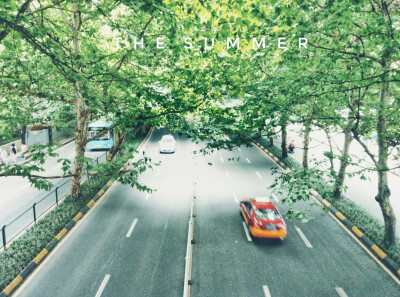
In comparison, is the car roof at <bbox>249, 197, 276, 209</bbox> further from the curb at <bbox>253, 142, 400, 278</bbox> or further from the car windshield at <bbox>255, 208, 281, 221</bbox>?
the curb at <bbox>253, 142, 400, 278</bbox>

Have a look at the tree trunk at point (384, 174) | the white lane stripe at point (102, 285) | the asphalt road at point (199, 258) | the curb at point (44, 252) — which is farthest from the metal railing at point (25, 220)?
the tree trunk at point (384, 174)

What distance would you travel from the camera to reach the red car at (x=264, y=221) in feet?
35.9

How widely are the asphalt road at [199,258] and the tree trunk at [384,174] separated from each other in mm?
1391

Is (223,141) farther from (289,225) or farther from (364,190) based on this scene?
(364,190)

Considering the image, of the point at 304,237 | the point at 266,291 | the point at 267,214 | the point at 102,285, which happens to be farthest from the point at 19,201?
the point at 304,237

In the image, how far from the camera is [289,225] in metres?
12.9

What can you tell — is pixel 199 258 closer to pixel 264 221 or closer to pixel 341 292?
pixel 264 221

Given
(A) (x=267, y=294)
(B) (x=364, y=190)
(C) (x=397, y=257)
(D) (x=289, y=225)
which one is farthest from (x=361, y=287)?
(B) (x=364, y=190)

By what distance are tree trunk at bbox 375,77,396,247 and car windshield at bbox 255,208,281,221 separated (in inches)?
152

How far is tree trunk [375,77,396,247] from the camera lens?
8.32 m

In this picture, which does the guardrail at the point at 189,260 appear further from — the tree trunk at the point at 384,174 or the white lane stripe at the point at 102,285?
the tree trunk at the point at 384,174

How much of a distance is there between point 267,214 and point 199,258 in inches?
136

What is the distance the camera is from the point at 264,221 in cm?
1105

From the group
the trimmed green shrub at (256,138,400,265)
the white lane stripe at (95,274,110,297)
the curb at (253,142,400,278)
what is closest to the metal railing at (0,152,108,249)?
the white lane stripe at (95,274,110,297)
